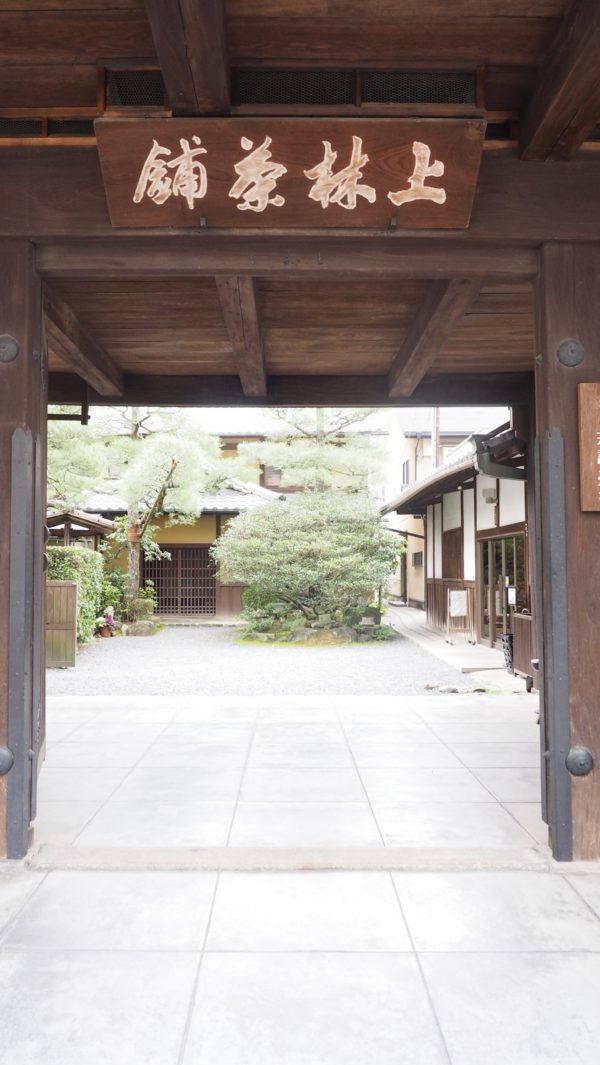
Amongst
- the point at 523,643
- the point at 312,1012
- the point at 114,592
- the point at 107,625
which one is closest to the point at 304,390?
the point at 523,643

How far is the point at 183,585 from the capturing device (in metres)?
19.0

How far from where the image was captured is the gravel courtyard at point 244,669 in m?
8.84

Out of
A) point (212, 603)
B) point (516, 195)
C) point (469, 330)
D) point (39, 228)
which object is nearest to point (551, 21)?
point (516, 195)

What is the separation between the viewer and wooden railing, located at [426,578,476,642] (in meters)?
13.2

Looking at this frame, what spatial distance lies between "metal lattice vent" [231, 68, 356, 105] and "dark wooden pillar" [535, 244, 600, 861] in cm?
111

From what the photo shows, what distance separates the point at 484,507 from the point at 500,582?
144 cm

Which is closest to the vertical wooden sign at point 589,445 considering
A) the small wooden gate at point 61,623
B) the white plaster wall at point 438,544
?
the small wooden gate at point 61,623

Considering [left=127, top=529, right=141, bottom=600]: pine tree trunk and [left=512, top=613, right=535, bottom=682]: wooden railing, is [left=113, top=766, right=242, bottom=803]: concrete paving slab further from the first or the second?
[left=127, top=529, right=141, bottom=600]: pine tree trunk

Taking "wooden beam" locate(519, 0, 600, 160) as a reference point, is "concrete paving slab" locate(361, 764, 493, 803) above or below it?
below

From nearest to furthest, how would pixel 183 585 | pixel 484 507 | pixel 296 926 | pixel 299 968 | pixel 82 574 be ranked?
pixel 299 968, pixel 296 926, pixel 484 507, pixel 82 574, pixel 183 585

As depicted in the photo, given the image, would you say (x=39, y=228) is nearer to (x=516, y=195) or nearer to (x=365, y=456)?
(x=516, y=195)

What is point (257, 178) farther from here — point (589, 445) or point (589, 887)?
point (589, 887)

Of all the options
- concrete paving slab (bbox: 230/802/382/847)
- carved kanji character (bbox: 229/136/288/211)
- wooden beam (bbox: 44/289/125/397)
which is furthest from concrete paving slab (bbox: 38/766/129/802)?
carved kanji character (bbox: 229/136/288/211)

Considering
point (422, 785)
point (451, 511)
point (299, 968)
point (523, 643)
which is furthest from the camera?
point (451, 511)
